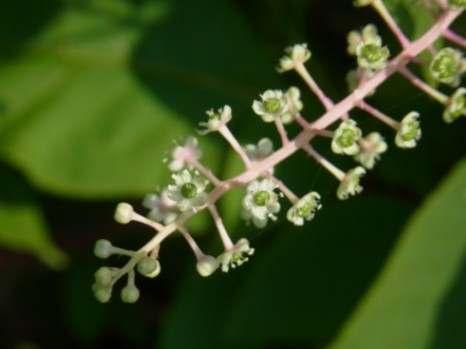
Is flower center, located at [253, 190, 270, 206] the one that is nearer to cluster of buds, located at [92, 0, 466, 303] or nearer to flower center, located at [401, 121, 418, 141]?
cluster of buds, located at [92, 0, 466, 303]

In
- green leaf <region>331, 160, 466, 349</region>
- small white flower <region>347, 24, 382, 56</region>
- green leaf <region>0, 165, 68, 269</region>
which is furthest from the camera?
green leaf <region>0, 165, 68, 269</region>

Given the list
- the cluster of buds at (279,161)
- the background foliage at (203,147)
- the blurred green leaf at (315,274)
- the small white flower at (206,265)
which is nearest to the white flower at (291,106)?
the cluster of buds at (279,161)

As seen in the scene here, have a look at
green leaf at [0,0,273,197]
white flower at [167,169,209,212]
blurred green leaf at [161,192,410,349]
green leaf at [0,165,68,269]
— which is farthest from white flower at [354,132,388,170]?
green leaf at [0,165,68,269]

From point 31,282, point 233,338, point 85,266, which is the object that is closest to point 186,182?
point 233,338

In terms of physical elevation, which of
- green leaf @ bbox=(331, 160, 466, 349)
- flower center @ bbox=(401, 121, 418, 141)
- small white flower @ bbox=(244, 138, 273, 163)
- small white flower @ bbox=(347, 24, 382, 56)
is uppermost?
small white flower @ bbox=(347, 24, 382, 56)

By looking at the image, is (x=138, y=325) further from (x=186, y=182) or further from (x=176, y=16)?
(x=186, y=182)

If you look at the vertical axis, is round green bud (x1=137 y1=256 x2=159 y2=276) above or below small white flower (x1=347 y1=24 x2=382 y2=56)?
below

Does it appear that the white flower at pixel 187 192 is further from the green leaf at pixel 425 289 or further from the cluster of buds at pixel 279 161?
the green leaf at pixel 425 289
